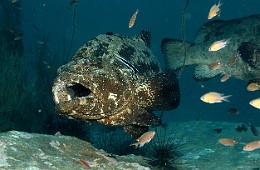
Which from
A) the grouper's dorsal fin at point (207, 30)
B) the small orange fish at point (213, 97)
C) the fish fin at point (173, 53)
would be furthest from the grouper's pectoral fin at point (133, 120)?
the grouper's dorsal fin at point (207, 30)

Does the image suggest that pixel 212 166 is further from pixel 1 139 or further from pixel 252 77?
pixel 1 139

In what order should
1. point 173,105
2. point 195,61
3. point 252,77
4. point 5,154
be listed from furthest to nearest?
point 195,61
point 252,77
point 173,105
point 5,154

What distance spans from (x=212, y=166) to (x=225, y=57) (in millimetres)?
3359

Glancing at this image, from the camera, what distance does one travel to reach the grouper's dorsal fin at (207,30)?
8.64 metres

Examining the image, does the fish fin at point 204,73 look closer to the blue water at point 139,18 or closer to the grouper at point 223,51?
the grouper at point 223,51

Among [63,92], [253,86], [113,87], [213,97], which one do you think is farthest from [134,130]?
[253,86]

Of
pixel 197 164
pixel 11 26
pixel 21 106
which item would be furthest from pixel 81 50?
pixel 11 26

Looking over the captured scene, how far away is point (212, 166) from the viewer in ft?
21.1

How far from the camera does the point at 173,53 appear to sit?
28.0 ft

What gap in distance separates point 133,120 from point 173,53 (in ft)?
14.2

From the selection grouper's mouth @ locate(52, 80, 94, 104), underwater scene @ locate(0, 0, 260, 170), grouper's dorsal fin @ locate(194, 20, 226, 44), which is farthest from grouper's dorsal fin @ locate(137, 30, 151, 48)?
grouper's dorsal fin @ locate(194, 20, 226, 44)

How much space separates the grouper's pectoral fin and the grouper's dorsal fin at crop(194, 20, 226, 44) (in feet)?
15.4

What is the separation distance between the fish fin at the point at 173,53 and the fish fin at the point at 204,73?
55 centimetres

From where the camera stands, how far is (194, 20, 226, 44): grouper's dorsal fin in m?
8.64
